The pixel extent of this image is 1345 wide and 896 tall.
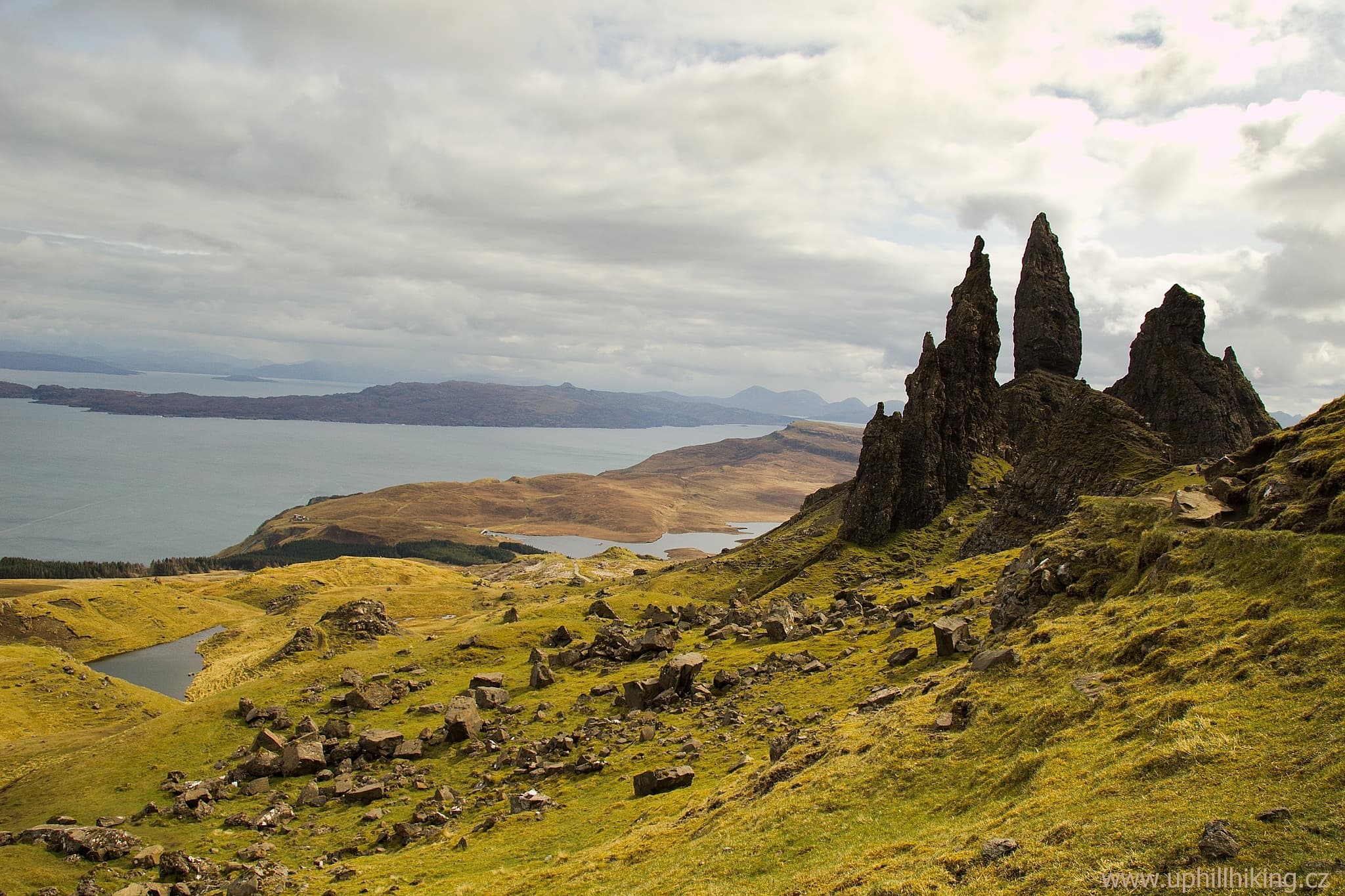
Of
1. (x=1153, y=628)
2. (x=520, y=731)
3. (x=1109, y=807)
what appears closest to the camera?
(x=1109, y=807)

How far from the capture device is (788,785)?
1184 inches

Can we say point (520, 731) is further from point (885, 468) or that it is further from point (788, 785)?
point (885, 468)

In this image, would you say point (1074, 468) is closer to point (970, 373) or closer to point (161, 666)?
point (970, 373)

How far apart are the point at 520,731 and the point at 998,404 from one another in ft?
345

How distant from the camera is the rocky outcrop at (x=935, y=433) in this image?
359 feet

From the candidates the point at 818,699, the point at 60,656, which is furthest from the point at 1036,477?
the point at 60,656

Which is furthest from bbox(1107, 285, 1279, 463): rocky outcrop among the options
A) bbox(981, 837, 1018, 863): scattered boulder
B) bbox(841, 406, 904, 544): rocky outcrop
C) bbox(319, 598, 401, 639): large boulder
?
bbox(319, 598, 401, 639): large boulder

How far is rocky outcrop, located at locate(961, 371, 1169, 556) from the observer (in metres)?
74.6

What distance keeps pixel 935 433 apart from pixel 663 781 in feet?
281

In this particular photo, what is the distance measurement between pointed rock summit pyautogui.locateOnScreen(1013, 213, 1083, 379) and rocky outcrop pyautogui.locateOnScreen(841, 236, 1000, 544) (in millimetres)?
16544

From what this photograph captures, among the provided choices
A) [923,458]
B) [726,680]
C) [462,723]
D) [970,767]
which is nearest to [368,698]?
[462,723]

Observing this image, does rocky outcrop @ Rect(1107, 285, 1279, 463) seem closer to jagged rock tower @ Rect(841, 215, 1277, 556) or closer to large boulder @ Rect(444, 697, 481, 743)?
jagged rock tower @ Rect(841, 215, 1277, 556)

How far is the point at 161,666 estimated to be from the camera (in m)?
127

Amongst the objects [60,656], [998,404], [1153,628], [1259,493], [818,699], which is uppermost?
[998,404]
